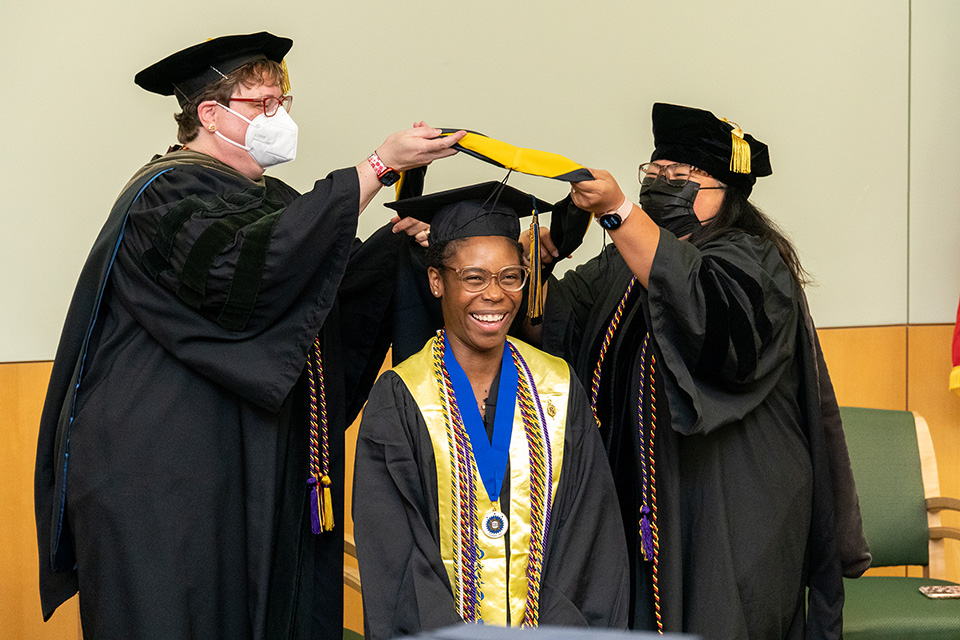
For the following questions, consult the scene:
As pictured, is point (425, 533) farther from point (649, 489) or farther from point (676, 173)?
point (676, 173)

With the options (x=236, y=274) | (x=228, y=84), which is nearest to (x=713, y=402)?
(x=236, y=274)

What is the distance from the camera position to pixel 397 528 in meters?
2.38

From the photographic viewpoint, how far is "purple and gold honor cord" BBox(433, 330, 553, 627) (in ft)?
7.88

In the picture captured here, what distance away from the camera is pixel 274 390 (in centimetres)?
252

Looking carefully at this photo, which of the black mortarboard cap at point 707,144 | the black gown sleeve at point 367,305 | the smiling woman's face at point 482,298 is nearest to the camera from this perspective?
the smiling woman's face at point 482,298

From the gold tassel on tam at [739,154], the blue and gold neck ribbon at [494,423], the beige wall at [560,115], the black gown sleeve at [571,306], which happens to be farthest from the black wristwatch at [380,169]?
the beige wall at [560,115]

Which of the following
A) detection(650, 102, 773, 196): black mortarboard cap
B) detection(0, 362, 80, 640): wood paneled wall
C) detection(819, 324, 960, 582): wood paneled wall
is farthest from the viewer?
detection(819, 324, 960, 582): wood paneled wall

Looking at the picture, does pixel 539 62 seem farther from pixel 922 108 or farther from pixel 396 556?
pixel 396 556

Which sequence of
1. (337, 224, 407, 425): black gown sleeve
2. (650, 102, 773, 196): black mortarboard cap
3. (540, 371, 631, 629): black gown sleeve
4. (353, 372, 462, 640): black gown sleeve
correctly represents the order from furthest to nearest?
(337, 224, 407, 425): black gown sleeve, (650, 102, 773, 196): black mortarboard cap, (540, 371, 631, 629): black gown sleeve, (353, 372, 462, 640): black gown sleeve

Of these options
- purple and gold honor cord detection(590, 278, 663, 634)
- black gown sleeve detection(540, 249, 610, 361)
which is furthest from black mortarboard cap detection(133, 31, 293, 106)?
purple and gold honor cord detection(590, 278, 663, 634)

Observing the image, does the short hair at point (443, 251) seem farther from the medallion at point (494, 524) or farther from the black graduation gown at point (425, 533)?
the medallion at point (494, 524)

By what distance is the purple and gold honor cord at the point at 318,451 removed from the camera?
107 inches

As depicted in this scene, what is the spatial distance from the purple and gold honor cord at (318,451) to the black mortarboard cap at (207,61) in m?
0.81

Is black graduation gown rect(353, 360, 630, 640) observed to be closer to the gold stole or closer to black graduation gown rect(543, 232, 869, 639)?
the gold stole
